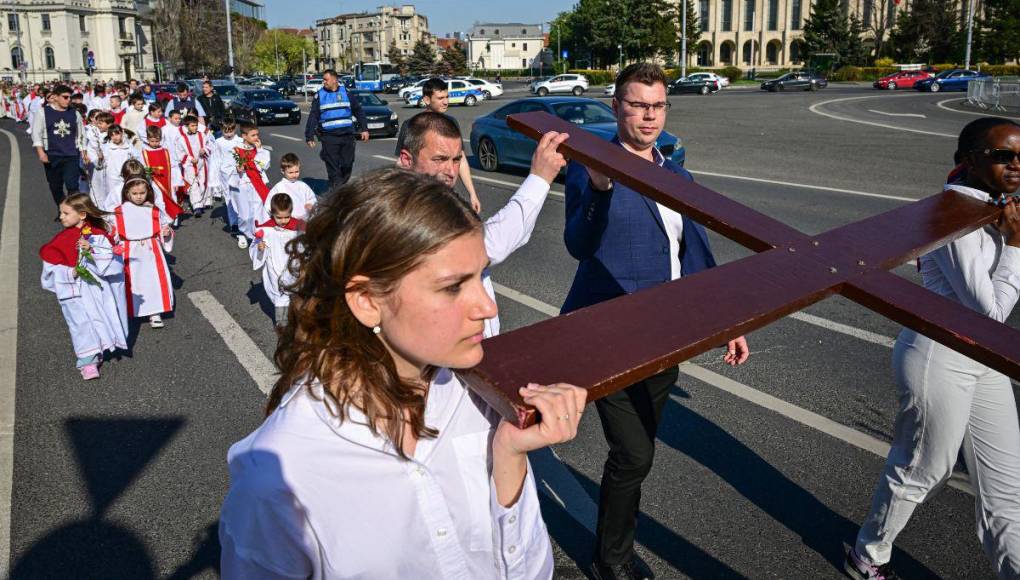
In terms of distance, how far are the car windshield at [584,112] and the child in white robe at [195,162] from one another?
6564 millimetres

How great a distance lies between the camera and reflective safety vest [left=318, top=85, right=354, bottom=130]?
12.0 meters

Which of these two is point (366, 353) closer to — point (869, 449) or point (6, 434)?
point (869, 449)

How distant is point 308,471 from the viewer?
1.29m

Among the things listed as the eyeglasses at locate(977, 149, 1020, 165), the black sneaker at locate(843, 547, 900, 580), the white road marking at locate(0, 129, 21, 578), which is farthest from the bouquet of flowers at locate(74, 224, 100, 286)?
the eyeglasses at locate(977, 149, 1020, 165)

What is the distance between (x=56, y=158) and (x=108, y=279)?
7030 millimetres

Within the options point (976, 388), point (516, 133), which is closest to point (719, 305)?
point (976, 388)

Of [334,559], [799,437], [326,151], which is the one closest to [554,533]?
[799,437]

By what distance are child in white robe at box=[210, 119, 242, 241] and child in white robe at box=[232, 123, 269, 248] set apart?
0.14 meters

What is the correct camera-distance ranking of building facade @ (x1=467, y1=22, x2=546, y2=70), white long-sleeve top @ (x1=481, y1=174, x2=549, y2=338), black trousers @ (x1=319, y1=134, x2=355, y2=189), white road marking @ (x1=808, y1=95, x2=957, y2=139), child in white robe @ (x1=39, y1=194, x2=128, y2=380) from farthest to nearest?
building facade @ (x1=467, y1=22, x2=546, y2=70)
white road marking @ (x1=808, y1=95, x2=957, y2=139)
black trousers @ (x1=319, y1=134, x2=355, y2=189)
child in white robe @ (x1=39, y1=194, x2=128, y2=380)
white long-sleeve top @ (x1=481, y1=174, x2=549, y2=338)

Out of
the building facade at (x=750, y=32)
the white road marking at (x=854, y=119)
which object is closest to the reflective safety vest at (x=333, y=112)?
the white road marking at (x=854, y=119)

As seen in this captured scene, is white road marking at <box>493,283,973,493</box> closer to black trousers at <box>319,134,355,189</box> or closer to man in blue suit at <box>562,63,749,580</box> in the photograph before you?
man in blue suit at <box>562,63,749,580</box>

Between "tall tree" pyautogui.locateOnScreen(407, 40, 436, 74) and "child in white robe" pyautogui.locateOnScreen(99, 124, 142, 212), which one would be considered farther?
"tall tree" pyautogui.locateOnScreen(407, 40, 436, 74)

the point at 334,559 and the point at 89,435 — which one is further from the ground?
the point at 334,559

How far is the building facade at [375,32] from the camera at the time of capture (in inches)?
6722
